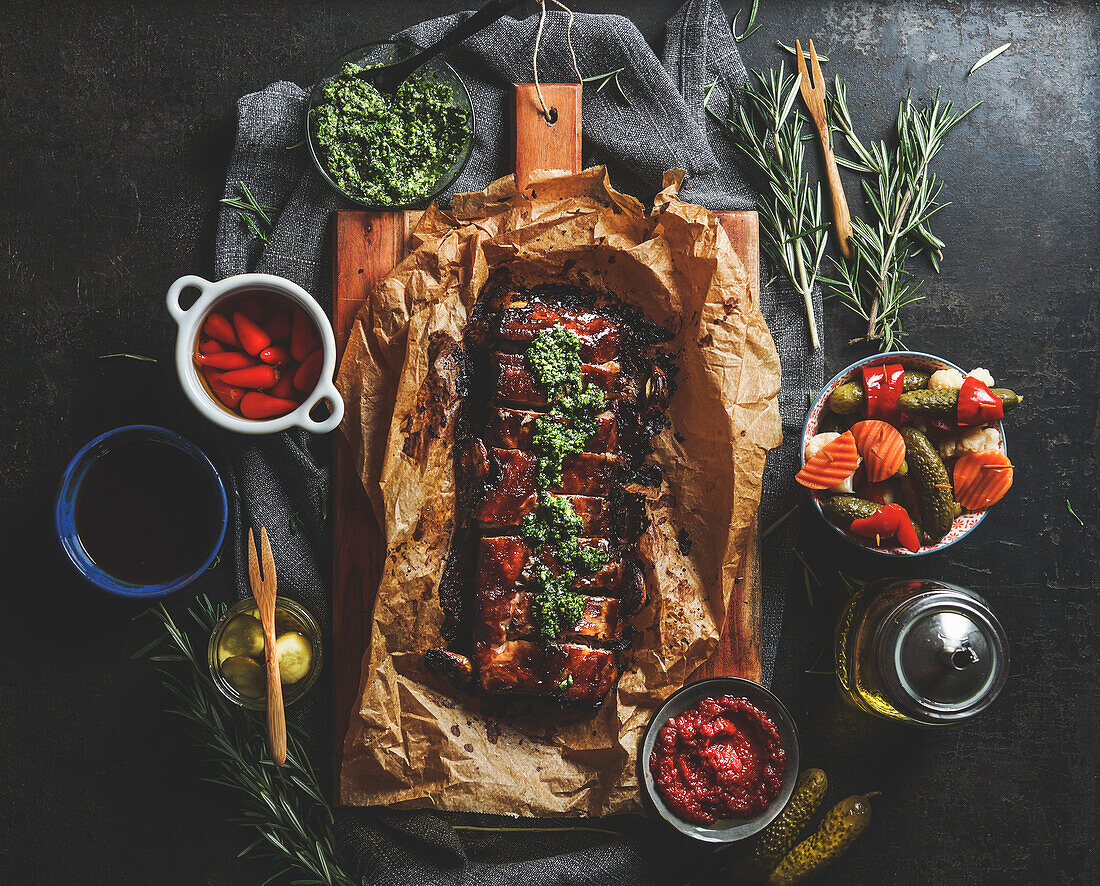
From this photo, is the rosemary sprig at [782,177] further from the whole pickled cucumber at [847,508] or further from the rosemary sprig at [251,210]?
the rosemary sprig at [251,210]

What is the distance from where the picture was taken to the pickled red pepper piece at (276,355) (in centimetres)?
317

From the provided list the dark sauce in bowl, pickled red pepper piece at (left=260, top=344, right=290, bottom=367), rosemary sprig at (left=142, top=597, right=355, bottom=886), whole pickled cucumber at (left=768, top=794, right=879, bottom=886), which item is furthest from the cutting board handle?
whole pickled cucumber at (left=768, top=794, right=879, bottom=886)

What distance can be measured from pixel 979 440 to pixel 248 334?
121 inches

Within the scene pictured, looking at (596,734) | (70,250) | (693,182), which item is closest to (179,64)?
(70,250)

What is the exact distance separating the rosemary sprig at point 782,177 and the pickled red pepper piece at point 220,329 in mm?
2338

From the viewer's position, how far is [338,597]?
334cm

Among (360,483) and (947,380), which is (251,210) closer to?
(360,483)

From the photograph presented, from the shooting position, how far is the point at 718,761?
2.96 metres

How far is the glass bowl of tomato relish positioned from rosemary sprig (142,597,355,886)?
1417mm

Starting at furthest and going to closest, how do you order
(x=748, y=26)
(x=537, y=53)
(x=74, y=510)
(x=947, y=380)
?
(x=748, y=26) < (x=537, y=53) < (x=74, y=510) < (x=947, y=380)

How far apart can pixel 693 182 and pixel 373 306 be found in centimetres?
156

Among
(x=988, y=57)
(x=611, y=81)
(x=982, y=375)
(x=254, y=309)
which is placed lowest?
(x=982, y=375)

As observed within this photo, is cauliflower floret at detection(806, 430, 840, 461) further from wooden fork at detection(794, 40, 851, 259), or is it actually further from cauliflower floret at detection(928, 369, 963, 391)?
wooden fork at detection(794, 40, 851, 259)

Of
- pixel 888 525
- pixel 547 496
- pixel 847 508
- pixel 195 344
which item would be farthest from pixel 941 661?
pixel 195 344
